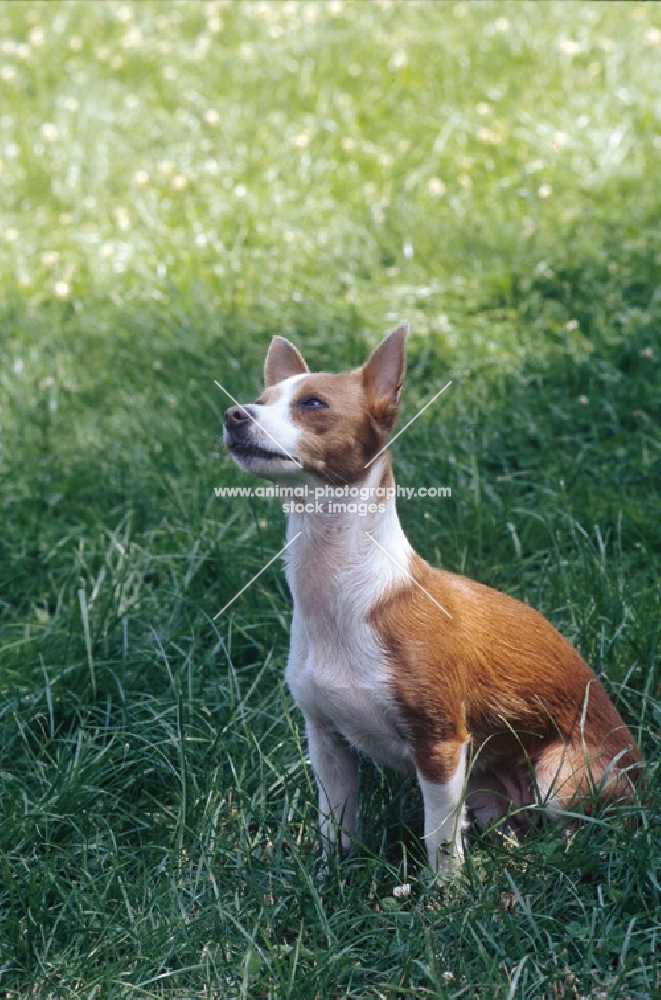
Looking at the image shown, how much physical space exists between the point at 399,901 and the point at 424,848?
0.22 m

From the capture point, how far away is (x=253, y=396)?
17.3 ft

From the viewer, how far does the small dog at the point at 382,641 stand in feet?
9.39

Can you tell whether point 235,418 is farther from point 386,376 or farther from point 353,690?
point 353,690

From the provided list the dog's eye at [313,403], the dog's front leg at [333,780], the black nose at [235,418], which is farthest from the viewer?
the dog's front leg at [333,780]

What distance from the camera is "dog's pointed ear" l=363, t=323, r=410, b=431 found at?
2.88 m

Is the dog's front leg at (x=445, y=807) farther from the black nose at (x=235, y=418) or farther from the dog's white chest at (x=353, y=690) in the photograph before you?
the black nose at (x=235, y=418)

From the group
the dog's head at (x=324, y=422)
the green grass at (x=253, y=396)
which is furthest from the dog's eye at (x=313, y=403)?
the green grass at (x=253, y=396)

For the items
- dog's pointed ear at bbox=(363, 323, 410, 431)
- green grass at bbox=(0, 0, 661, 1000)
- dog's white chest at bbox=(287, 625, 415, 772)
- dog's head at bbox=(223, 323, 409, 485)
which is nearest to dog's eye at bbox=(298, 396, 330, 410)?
dog's head at bbox=(223, 323, 409, 485)

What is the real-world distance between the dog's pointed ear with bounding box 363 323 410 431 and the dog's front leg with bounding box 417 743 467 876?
84cm

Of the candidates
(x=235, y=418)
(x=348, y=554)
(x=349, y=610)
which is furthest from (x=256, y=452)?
(x=349, y=610)

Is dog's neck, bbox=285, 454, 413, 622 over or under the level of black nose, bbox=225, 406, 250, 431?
under

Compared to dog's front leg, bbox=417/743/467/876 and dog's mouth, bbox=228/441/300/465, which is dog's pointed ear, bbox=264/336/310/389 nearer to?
dog's mouth, bbox=228/441/300/465

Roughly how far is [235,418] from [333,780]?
42.2 inches

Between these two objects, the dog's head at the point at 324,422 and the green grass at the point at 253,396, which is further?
the green grass at the point at 253,396
